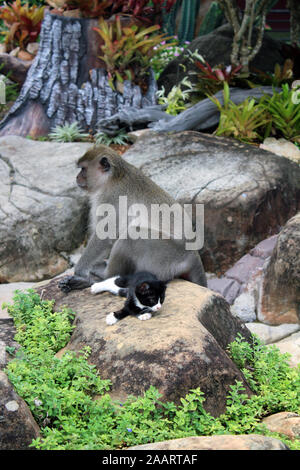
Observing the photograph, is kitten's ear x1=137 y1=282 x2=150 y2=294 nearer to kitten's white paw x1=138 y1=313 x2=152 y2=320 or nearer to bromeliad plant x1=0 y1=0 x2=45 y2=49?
kitten's white paw x1=138 y1=313 x2=152 y2=320

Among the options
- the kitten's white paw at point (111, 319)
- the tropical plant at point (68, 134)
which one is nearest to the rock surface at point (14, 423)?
the kitten's white paw at point (111, 319)

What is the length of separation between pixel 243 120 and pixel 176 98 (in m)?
1.96

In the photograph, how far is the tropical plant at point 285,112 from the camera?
327 inches

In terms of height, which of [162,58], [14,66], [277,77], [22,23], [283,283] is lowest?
[283,283]

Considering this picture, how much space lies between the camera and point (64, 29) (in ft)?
30.7

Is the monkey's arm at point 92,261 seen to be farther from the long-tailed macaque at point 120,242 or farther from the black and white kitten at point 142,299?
the black and white kitten at point 142,299

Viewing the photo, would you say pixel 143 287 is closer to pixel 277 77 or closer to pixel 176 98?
pixel 176 98

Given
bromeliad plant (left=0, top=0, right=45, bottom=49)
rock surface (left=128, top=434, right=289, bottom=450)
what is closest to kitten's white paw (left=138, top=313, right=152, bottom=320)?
rock surface (left=128, top=434, right=289, bottom=450)

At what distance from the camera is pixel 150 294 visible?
3910 mm

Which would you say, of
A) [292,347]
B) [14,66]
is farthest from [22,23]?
[292,347]

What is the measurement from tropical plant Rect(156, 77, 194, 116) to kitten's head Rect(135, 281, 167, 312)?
5.93 metres

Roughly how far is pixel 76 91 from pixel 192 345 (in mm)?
6930

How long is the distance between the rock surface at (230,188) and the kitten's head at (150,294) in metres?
3.07
